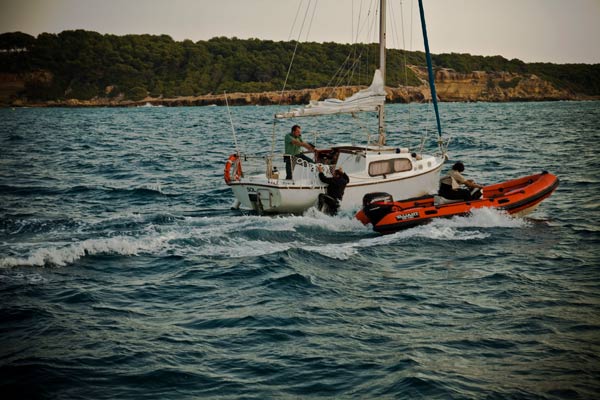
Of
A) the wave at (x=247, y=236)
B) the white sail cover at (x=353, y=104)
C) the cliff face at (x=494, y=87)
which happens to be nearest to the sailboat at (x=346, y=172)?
the white sail cover at (x=353, y=104)

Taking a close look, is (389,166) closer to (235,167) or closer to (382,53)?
(382,53)

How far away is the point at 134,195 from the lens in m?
22.2

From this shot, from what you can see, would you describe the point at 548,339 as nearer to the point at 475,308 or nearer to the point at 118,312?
the point at 475,308

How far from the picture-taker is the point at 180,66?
171 meters

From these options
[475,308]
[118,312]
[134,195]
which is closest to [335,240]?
[475,308]

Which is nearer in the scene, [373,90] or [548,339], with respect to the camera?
Answer: [548,339]

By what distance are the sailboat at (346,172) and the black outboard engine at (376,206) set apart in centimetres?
130

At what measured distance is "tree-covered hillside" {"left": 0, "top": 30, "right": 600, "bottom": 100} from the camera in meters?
155

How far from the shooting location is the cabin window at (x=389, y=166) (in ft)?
60.4

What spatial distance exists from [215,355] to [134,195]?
1407cm

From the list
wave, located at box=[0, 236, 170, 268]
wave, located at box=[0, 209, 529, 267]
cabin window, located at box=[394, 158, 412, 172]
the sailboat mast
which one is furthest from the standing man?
wave, located at box=[0, 236, 170, 268]

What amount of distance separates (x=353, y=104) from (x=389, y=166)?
Answer: 225cm

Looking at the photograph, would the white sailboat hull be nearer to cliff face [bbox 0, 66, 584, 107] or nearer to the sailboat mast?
the sailboat mast

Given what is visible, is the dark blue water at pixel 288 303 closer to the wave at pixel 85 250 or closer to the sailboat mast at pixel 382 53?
the wave at pixel 85 250
